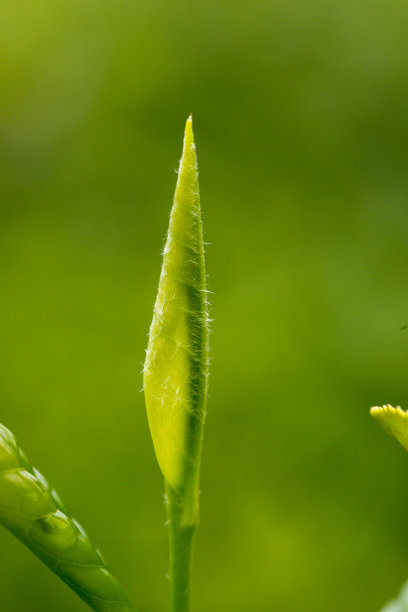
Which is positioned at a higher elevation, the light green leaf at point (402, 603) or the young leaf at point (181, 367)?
the young leaf at point (181, 367)

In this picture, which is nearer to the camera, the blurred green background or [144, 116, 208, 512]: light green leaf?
[144, 116, 208, 512]: light green leaf

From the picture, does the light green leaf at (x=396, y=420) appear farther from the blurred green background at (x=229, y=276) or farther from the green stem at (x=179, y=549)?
the blurred green background at (x=229, y=276)

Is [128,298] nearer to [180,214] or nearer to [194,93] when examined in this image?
[194,93]

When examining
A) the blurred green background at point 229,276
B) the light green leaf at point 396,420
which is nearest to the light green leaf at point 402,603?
the light green leaf at point 396,420

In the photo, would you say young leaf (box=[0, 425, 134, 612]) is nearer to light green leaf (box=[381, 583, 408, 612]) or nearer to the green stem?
the green stem

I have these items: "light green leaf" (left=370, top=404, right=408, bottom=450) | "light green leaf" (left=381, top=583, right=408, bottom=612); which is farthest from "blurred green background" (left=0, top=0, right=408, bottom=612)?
"light green leaf" (left=370, top=404, right=408, bottom=450)

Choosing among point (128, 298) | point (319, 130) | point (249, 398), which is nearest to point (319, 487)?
point (249, 398)
